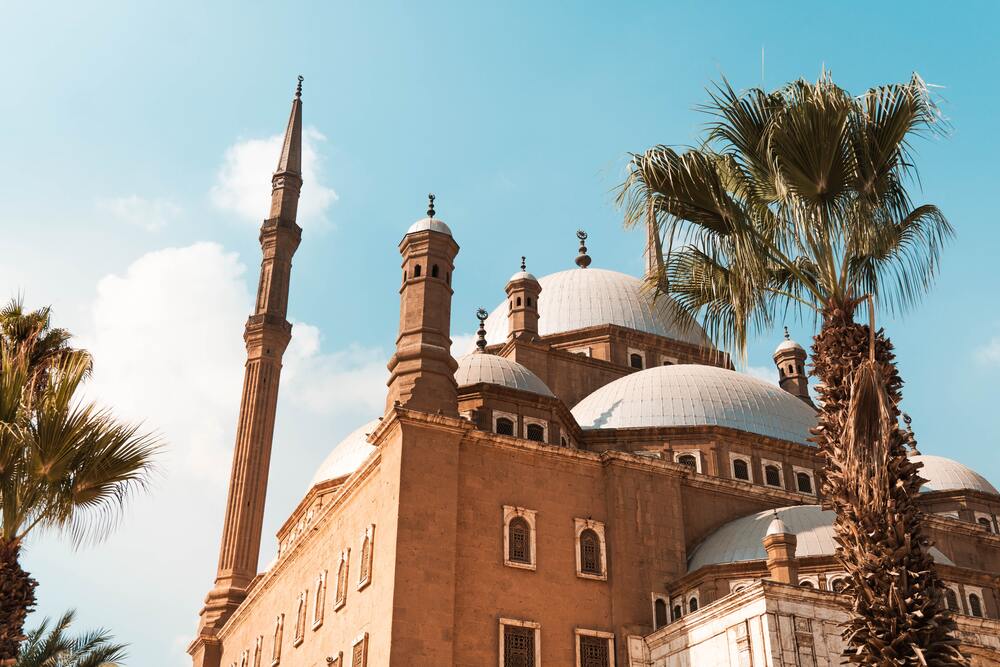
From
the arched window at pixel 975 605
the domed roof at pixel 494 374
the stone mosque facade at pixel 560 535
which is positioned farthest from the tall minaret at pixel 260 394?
the arched window at pixel 975 605

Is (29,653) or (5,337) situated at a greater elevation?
(5,337)

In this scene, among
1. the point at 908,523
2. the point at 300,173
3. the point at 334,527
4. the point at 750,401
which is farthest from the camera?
the point at 300,173

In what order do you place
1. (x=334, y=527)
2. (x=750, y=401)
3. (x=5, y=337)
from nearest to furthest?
(x=5, y=337)
(x=334, y=527)
(x=750, y=401)

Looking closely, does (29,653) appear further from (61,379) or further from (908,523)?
(908,523)

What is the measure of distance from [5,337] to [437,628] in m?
8.19

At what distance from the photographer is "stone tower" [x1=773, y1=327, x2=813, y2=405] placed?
31266 mm

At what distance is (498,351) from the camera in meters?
29.1

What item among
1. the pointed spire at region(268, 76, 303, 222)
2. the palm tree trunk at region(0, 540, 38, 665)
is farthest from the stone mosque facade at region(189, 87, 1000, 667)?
the pointed spire at region(268, 76, 303, 222)

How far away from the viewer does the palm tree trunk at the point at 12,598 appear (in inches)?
352

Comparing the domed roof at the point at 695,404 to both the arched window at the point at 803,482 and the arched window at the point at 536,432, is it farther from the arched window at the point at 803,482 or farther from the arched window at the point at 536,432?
the arched window at the point at 536,432

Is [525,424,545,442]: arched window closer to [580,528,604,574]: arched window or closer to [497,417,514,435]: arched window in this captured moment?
[497,417,514,435]: arched window

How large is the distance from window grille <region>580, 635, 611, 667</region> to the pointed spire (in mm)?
19907

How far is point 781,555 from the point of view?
15.9 meters

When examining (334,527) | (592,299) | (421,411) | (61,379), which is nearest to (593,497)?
(421,411)
